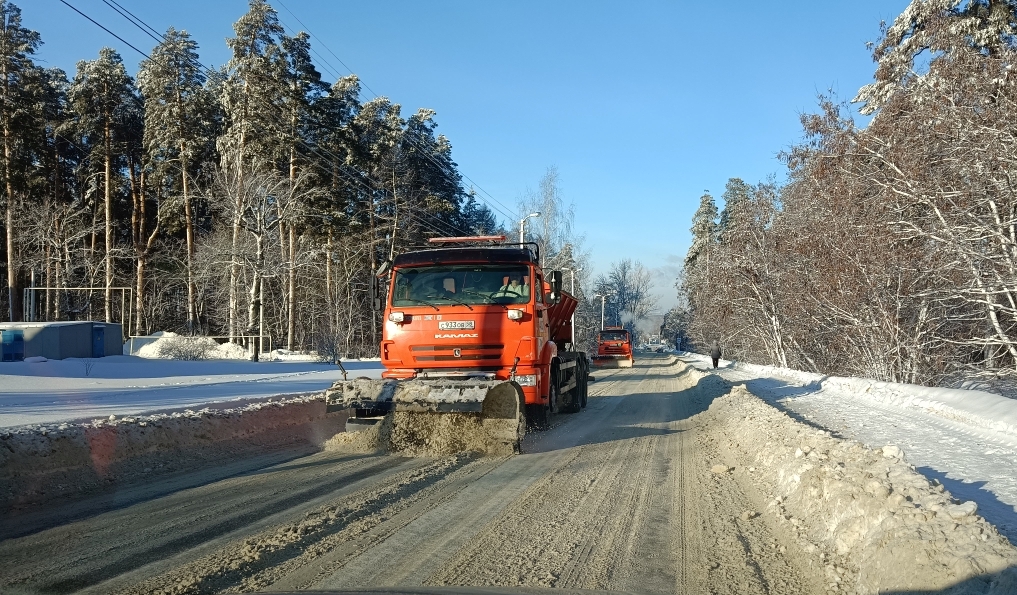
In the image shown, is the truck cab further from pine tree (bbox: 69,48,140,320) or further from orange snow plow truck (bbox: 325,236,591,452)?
pine tree (bbox: 69,48,140,320)

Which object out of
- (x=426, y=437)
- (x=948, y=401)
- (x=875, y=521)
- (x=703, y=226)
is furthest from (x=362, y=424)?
(x=703, y=226)

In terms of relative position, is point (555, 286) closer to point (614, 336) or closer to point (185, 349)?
point (185, 349)

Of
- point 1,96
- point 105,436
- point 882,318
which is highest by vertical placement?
point 1,96

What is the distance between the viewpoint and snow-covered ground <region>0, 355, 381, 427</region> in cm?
1202

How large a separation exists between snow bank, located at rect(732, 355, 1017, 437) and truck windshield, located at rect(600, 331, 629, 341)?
24.7 meters

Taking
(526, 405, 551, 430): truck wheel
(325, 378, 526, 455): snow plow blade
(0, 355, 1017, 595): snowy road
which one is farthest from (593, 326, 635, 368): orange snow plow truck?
(0, 355, 1017, 595): snowy road

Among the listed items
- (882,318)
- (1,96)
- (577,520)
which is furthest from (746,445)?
(1,96)

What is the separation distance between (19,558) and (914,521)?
20.2ft

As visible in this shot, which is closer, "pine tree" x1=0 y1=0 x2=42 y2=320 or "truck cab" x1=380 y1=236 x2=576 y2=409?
"truck cab" x1=380 y1=236 x2=576 y2=409

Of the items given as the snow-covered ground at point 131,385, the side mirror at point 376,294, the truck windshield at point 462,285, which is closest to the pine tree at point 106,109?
the snow-covered ground at point 131,385

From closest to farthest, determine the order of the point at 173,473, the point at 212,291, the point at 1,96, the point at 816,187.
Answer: the point at 173,473 → the point at 816,187 → the point at 1,96 → the point at 212,291

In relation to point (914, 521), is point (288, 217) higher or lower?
higher

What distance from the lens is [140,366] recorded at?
940 inches

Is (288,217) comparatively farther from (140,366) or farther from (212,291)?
(212,291)
